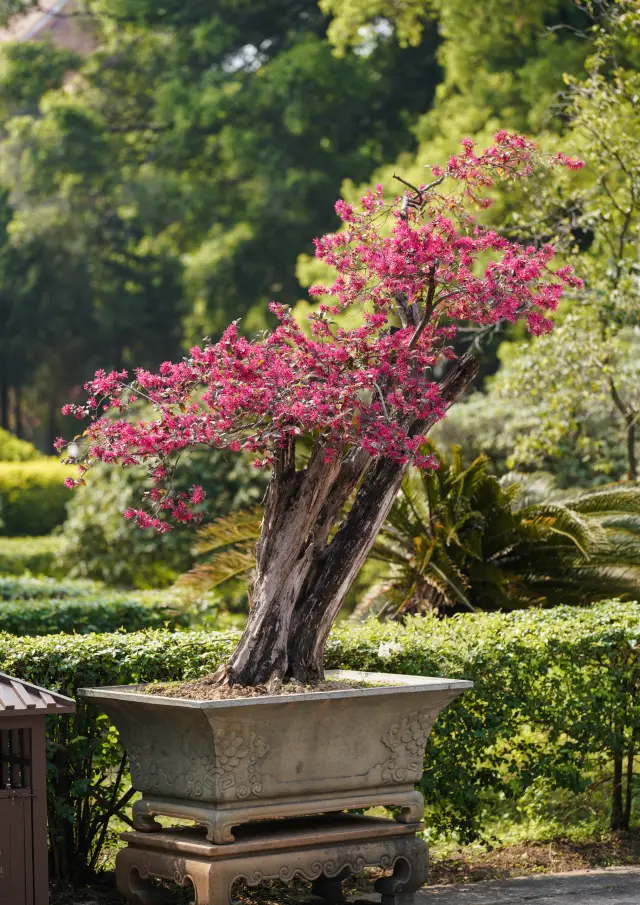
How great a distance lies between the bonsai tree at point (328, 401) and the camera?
473cm

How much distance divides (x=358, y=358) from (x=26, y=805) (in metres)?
2.10

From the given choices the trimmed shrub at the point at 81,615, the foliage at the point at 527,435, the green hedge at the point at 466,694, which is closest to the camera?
the green hedge at the point at 466,694

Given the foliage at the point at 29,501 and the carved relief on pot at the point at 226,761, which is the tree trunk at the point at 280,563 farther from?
the foliage at the point at 29,501

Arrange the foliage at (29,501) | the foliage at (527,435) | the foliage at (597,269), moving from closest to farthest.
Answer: the foliage at (597,269) → the foliage at (527,435) → the foliage at (29,501)

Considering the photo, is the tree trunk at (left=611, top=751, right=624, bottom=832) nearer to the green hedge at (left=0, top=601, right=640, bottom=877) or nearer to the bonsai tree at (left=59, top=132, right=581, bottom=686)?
the green hedge at (left=0, top=601, right=640, bottom=877)

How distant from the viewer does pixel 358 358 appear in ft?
16.7

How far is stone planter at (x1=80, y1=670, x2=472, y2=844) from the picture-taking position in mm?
4484

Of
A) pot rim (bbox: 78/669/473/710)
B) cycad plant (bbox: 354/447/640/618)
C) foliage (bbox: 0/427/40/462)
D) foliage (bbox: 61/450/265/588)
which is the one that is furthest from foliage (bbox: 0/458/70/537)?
pot rim (bbox: 78/669/473/710)

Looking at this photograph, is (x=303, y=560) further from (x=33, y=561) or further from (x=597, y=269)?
(x=33, y=561)

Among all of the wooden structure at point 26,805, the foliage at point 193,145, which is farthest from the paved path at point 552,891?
the foliage at point 193,145

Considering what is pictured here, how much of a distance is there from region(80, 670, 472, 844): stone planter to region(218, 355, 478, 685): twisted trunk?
315 millimetres

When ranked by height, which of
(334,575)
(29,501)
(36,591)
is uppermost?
(334,575)

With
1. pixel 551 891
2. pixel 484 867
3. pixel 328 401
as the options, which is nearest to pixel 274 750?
pixel 328 401

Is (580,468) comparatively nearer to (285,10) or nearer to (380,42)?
(380,42)
